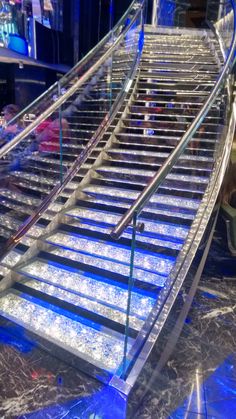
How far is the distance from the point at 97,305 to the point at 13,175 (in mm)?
2017

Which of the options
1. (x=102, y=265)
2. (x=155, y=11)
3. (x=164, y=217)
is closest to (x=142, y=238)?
(x=102, y=265)

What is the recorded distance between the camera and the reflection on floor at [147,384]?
6.53 ft

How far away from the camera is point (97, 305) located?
273 centimetres

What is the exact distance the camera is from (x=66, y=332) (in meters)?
2.59

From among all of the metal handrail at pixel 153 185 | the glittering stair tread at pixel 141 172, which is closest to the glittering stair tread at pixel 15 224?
the glittering stair tread at pixel 141 172

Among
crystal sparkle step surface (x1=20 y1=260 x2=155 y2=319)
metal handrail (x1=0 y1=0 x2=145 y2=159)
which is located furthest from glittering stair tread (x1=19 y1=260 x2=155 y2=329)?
metal handrail (x1=0 y1=0 x2=145 y2=159)

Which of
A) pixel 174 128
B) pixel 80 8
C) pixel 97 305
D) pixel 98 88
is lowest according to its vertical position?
pixel 97 305

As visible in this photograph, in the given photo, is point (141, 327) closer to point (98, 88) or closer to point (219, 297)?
point (219, 297)

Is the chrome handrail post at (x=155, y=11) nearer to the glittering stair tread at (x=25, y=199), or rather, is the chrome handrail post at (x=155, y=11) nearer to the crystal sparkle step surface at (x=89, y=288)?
the glittering stair tread at (x=25, y=199)

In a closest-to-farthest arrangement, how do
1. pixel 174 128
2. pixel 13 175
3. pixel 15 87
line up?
pixel 13 175 → pixel 174 128 → pixel 15 87

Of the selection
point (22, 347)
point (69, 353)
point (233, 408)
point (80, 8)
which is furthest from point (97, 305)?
point (80, 8)

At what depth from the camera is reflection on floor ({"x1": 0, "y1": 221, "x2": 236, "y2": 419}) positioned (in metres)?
1.99

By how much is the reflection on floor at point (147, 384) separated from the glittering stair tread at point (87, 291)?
1.45 feet

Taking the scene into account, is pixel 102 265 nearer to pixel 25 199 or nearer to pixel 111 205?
pixel 111 205
